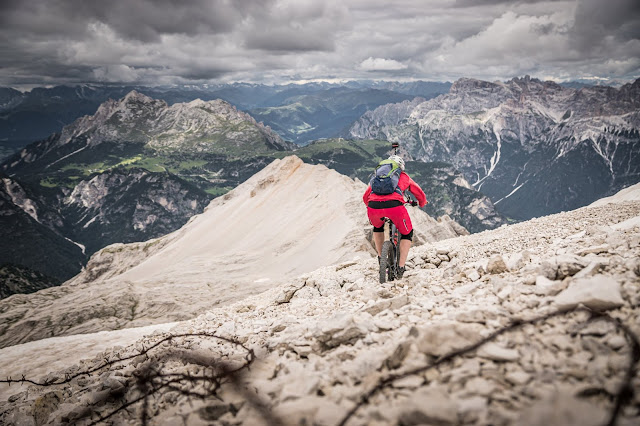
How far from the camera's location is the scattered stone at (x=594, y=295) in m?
4.84

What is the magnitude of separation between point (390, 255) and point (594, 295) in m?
6.92

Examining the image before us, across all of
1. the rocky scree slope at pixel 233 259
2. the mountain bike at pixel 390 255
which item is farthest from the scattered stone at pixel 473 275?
the rocky scree slope at pixel 233 259

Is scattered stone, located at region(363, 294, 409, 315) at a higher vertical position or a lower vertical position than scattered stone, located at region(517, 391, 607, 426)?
lower

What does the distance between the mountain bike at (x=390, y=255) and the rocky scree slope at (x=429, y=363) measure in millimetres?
2236

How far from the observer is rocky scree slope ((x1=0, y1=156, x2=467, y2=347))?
4150cm

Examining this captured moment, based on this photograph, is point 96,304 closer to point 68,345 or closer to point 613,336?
point 68,345

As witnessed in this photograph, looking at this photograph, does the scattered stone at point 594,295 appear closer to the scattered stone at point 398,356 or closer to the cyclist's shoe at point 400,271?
the scattered stone at point 398,356

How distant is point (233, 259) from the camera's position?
169 ft

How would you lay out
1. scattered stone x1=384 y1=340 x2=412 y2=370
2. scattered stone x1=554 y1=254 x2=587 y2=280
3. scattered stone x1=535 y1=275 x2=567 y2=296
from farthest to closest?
scattered stone x1=554 y1=254 x2=587 y2=280
scattered stone x1=535 y1=275 x2=567 y2=296
scattered stone x1=384 y1=340 x2=412 y2=370

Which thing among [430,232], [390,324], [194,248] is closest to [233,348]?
[390,324]

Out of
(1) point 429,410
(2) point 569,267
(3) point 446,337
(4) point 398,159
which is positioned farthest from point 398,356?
(4) point 398,159

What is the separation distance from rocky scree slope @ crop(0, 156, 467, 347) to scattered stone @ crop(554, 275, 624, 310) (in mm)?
30809

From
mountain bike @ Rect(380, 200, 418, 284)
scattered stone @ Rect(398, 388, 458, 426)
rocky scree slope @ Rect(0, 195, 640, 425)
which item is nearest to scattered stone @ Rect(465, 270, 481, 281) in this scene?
rocky scree slope @ Rect(0, 195, 640, 425)

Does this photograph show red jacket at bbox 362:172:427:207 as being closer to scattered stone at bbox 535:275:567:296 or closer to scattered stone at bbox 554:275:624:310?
scattered stone at bbox 535:275:567:296
